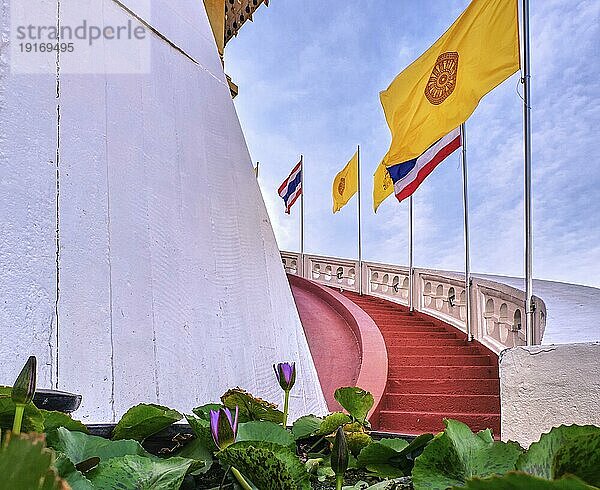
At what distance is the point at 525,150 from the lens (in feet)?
12.6

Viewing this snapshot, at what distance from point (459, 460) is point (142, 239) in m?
1.31

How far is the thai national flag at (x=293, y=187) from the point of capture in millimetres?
10164

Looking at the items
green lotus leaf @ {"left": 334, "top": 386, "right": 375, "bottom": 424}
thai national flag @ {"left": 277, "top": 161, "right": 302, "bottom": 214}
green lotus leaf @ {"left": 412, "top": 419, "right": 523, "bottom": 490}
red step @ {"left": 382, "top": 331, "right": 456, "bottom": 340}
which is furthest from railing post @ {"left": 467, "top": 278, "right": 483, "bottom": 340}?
green lotus leaf @ {"left": 412, "top": 419, "right": 523, "bottom": 490}

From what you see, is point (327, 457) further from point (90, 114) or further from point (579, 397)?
point (90, 114)

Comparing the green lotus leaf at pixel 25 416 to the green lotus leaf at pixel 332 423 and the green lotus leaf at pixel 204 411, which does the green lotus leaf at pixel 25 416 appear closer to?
the green lotus leaf at pixel 204 411

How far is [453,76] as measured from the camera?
4348 mm

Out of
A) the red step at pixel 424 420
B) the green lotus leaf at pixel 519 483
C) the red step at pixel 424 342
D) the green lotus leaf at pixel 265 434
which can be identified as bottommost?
the red step at pixel 424 420

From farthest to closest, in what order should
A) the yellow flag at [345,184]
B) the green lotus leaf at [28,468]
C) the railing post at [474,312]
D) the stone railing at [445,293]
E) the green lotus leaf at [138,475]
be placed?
the yellow flag at [345,184], the railing post at [474,312], the stone railing at [445,293], the green lotus leaf at [138,475], the green lotus leaf at [28,468]

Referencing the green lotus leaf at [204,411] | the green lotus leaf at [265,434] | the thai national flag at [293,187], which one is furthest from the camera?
the thai national flag at [293,187]

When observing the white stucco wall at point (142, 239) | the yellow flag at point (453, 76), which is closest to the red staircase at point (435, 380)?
the yellow flag at point (453, 76)

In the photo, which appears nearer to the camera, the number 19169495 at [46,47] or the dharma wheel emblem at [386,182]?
the number 19169495 at [46,47]

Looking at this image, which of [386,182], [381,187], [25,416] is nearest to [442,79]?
[386,182]

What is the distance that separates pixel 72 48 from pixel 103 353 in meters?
0.78

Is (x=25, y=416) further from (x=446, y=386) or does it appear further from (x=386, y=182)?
(x=386, y=182)
